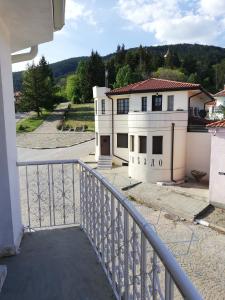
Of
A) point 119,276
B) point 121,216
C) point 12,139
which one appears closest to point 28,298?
point 119,276

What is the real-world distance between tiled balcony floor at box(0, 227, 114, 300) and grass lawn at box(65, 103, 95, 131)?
26.6 m

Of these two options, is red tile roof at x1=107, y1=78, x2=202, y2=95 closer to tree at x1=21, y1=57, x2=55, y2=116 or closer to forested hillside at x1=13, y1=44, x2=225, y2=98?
tree at x1=21, y1=57, x2=55, y2=116

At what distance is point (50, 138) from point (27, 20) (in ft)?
82.3

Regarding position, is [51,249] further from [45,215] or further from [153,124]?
[153,124]

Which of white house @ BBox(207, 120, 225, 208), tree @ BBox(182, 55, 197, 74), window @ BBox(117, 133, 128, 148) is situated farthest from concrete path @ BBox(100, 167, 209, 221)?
tree @ BBox(182, 55, 197, 74)

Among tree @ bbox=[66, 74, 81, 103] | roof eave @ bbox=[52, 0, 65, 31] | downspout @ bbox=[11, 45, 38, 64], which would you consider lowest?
downspout @ bbox=[11, 45, 38, 64]

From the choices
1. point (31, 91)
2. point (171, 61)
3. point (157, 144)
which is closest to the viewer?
point (157, 144)

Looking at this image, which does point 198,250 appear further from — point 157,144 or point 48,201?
point 157,144

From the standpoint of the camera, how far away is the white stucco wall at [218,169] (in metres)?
10.8

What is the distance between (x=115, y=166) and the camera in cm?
1945

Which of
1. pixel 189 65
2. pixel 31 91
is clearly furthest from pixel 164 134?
pixel 189 65

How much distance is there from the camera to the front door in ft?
66.4

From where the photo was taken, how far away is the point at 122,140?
19.6 m

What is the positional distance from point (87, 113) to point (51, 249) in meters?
33.3
